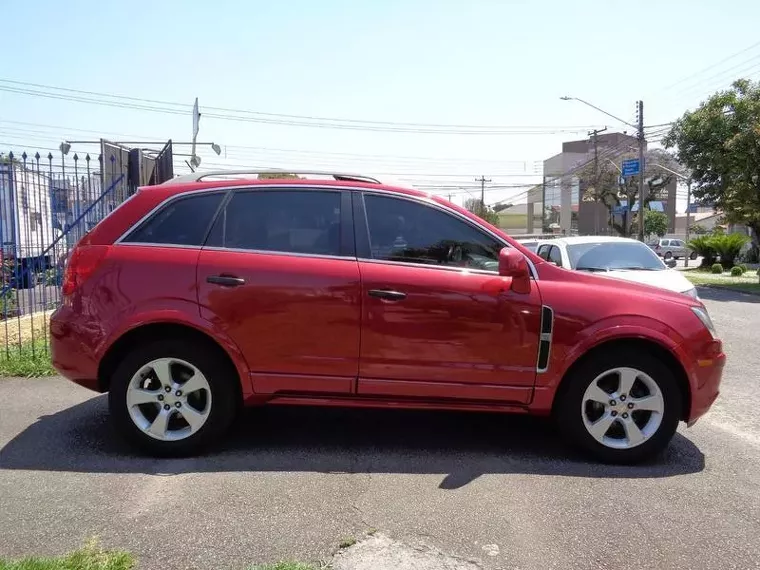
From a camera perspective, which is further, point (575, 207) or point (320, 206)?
point (575, 207)

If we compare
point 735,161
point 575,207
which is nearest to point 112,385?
point 735,161

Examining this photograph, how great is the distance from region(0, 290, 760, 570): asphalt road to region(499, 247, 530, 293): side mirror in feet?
3.93

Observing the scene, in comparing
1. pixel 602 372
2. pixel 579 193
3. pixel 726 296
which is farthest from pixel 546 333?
pixel 579 193

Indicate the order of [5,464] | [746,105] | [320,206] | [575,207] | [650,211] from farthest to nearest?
[575,207]
[650,211]
[746,105]
[320,206]
[5,464]

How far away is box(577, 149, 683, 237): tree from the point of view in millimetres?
53500

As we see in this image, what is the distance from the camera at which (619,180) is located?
54.1m

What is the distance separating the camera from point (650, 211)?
68.8 meters

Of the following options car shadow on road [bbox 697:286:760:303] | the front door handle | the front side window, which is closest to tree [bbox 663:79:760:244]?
car shadow on road [bbox 697:286:760:303]

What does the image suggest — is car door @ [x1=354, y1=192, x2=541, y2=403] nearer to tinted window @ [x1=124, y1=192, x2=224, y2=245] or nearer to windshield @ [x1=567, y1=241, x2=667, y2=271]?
tinted window @ [x1=124, y1=192, x2=224, y2=245]

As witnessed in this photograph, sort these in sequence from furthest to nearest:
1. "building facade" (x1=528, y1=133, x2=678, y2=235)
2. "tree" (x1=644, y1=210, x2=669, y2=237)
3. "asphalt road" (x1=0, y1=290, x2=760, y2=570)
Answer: "tree" (x1=644, y1=210, x2=669, y2=237), "building facade" (x1=528, y1=133, x2=678, y2=235), "asphalt road" (x1=0, y1=290, x2=760, y2=570)

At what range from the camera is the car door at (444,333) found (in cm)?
410

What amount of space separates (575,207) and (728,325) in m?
77.6

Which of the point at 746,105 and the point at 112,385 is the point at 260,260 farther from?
the point at 746,105

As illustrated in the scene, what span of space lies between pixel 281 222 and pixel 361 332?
37.7 inches
